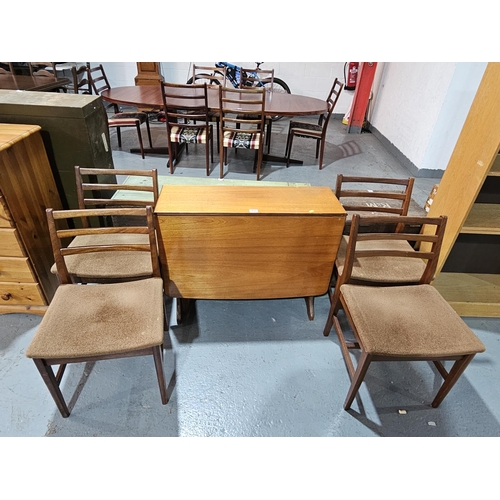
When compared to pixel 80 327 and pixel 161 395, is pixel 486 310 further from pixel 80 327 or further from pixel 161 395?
pixel 80 327

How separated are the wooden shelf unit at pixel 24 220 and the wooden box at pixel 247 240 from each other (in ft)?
2.34

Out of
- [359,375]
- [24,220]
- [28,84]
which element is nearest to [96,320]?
[24,220]

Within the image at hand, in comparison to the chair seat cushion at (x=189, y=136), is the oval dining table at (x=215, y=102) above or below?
above

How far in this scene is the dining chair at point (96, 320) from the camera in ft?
3.90

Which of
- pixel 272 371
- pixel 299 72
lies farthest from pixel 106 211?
pixel 299 72

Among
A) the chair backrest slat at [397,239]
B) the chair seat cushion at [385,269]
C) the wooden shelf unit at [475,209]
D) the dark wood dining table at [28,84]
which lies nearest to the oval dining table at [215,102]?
the dark wood dining table at [28,84]

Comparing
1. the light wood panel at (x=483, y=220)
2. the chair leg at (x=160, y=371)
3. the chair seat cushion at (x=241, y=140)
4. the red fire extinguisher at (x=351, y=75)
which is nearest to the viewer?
the chair leg at (x=160, y=371)

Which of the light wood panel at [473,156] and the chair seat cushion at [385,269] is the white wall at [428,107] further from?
the chair seat cushion at [385,269]

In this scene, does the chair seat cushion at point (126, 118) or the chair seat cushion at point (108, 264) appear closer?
the chair seat cushion at point (108, 264)

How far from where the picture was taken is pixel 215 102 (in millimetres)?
3283

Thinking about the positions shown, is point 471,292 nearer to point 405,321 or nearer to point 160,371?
point 405,321

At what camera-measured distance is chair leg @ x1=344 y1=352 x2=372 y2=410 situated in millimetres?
1275

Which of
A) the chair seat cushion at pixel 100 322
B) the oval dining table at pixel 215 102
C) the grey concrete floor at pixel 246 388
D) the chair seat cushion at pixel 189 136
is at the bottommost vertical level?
the grey concrete floor at pixel 246 388

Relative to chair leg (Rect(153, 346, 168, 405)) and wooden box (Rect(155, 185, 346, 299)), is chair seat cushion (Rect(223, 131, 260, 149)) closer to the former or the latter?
wooden box (Rect(155, 185, 346, 299))
